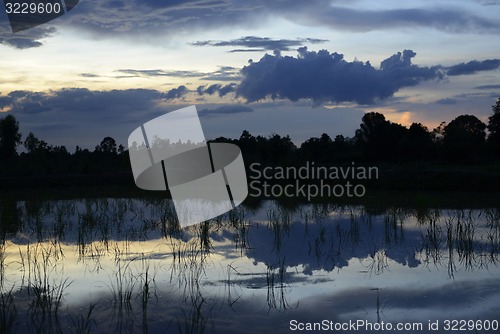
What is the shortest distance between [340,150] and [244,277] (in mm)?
30990

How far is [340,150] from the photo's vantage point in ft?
121

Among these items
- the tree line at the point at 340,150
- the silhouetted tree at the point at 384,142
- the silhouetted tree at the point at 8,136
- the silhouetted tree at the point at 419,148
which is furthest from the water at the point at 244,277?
the silhouetted tree at the point at 8,136

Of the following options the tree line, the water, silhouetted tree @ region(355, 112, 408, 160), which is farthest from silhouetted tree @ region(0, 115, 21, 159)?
the water

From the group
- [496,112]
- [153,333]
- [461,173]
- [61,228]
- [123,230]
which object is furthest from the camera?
[496,112]

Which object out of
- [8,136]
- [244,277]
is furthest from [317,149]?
[244,277]

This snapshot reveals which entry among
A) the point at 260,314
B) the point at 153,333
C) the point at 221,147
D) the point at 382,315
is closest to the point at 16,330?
the point at 153,333

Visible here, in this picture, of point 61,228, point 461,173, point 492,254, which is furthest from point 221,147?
point 492,254

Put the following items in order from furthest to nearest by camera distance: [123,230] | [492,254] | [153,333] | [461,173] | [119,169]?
[119,169] → [461,173] → [123,230] → [492,254] → [153,333]

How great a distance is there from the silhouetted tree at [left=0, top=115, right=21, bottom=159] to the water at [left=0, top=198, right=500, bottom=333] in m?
30.7

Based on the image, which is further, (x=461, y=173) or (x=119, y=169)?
(x=119, y=169)

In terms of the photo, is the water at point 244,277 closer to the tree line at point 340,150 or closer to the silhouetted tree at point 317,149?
the tree line at point 340,150

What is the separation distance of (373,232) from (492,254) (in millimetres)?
2370

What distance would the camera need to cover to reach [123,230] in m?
10.3

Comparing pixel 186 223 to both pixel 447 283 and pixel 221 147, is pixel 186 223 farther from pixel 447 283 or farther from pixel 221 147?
pixel 221 147
